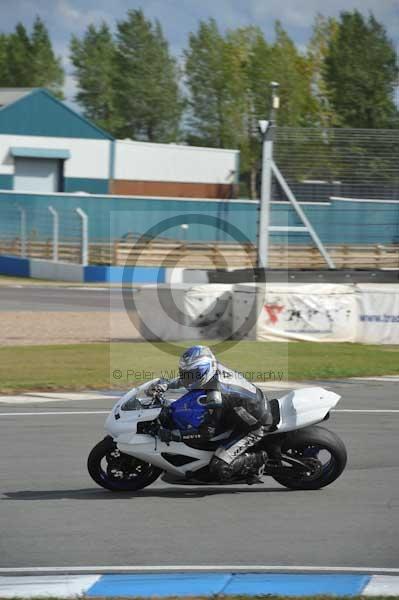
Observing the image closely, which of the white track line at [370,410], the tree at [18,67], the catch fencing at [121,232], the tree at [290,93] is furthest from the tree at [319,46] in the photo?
the white track line at [370,410]

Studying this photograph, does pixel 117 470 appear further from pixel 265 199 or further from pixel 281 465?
pixel 265 199

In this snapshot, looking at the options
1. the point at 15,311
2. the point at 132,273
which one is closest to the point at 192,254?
the point at 132,273

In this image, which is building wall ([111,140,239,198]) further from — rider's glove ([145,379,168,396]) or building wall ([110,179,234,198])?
rider's glove ([145,379,168,396])

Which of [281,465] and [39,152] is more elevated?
[39,152]

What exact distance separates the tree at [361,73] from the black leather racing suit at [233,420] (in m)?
69.9

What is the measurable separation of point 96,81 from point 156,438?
9662 centimetres

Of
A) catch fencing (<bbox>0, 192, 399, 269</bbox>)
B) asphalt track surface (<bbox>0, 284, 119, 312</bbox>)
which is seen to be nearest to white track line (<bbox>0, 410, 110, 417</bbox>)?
asphalt track surface (<bbox>0, 284, 119, 312</bbox>)

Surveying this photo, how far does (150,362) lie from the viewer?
1747 centimetres

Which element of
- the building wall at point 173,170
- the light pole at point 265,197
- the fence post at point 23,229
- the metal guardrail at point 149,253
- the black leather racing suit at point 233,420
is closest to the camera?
the black leather racing suit at point 233,420

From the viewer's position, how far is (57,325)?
78.6 feet

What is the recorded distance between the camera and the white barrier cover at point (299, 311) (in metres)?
19.2

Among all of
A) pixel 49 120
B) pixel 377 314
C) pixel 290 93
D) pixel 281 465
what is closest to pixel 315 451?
pixel 281 465

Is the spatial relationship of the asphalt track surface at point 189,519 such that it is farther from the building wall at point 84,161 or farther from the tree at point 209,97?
the tree at point 209,97

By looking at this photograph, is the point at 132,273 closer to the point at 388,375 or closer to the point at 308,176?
the point at 308,176
